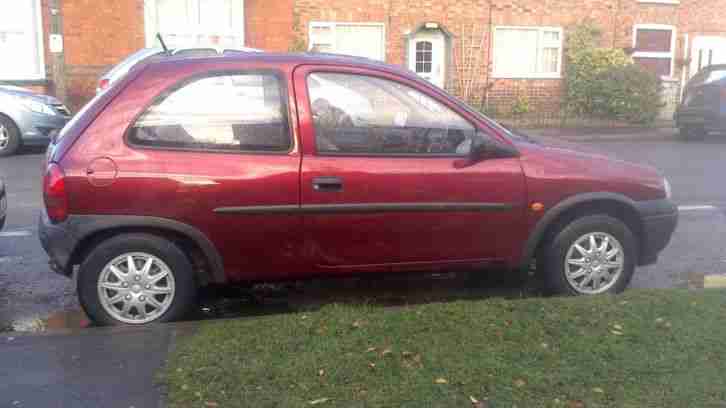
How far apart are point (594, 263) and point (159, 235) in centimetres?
293

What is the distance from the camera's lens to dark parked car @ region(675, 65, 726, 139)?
1666 cm

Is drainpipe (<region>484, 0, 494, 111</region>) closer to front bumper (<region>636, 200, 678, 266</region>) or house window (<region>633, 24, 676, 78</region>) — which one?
house window (<region>633, 24, 676, 78</region>)

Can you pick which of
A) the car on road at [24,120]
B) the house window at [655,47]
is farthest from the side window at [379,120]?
the house window at [655,47]

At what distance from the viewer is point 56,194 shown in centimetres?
464

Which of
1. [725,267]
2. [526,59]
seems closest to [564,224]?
[725,267]

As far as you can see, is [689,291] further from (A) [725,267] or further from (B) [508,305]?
(A) [725,267]

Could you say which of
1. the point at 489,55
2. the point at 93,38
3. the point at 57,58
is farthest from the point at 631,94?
the point at 57,58

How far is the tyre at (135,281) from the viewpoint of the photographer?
186 inches

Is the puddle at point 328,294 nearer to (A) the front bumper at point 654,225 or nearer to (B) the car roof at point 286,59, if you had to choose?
(A) the front bumper at point 654,225

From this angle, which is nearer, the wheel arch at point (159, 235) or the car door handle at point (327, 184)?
the wheel arch at point (159, 235)

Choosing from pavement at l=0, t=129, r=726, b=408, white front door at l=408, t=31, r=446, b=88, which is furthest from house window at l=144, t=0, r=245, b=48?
pavement at l=0, t=129, r=726, b=408

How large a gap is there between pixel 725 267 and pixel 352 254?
11.7 feet

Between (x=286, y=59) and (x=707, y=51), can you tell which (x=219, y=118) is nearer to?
(x=286, y=59)

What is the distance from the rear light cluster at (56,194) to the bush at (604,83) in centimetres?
1775
